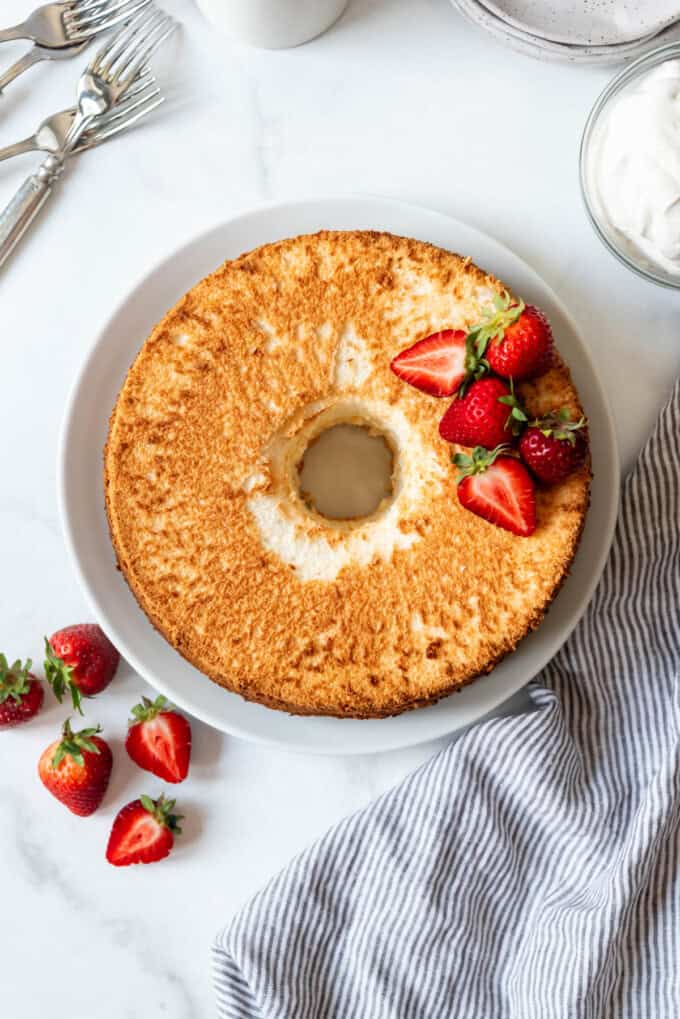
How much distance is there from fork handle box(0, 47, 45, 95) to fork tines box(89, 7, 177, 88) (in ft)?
0.35

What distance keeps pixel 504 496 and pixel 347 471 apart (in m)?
0.35

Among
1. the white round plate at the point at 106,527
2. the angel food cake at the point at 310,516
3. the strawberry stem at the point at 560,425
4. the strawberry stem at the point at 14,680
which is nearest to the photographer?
the strawberry stem at the point at 560,425

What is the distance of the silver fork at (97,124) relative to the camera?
1.97 m

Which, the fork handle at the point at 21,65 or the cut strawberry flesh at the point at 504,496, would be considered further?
the fork handle at the point at 21,65

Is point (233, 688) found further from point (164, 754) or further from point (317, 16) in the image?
point (317, 16)

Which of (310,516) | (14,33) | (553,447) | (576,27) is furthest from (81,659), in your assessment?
(576,27)

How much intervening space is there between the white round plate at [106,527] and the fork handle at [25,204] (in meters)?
0.29

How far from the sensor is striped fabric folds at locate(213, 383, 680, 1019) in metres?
1.85

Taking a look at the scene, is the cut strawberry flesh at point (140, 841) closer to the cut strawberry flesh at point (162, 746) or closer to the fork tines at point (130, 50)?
the cut strawberry flesh at point (162, 746)

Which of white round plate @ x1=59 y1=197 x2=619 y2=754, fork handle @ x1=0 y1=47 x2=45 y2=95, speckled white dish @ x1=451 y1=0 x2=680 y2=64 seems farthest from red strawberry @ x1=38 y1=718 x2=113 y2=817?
speckled white dish @ x1=451 y1=0 x2=680 y2=64

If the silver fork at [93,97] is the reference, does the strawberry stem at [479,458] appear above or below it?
below

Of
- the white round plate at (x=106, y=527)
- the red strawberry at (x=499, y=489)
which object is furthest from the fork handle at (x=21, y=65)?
the red strawberry at (x=499, y=489)

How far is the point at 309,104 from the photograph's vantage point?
200 centimetres

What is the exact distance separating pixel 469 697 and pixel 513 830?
27cm
